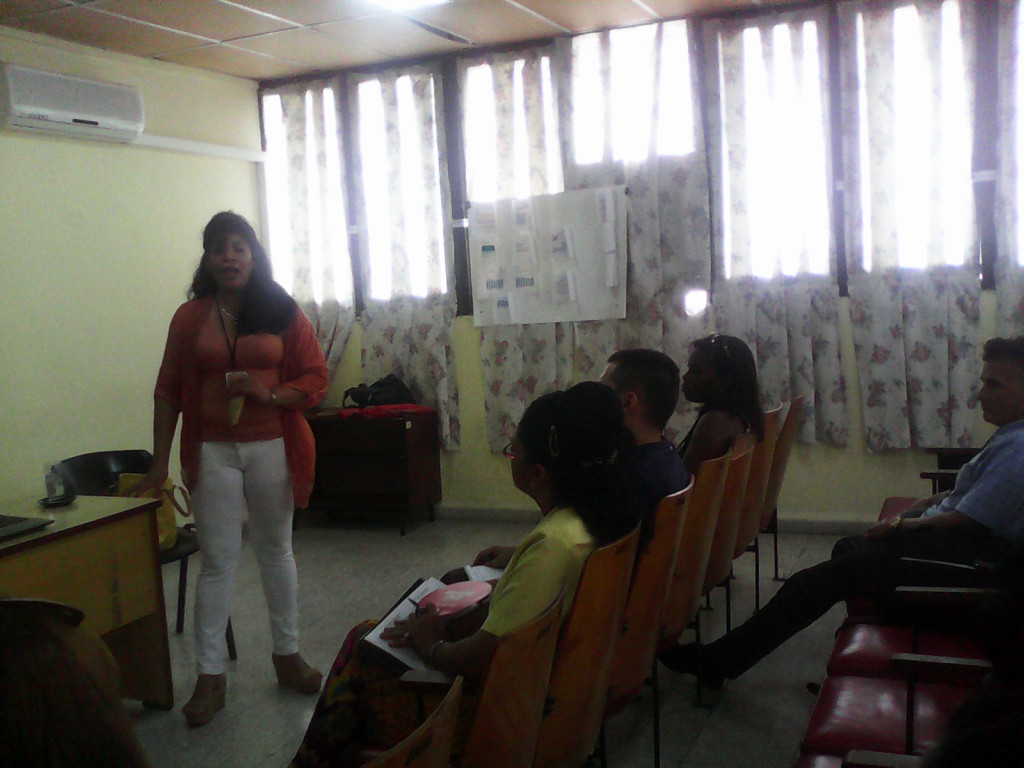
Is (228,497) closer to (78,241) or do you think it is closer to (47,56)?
(78,241)

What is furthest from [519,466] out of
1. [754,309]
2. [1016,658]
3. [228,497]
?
[754,309]

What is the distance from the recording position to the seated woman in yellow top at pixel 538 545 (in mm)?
1717

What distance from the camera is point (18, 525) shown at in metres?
2.41

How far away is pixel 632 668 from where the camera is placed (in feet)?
6.60

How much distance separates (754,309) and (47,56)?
12.2 ft

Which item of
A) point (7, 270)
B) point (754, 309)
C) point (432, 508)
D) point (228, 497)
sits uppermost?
point (7, 270)

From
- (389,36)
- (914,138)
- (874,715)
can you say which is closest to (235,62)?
(389,36)

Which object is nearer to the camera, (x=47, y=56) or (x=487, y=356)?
(x=47, y=56)

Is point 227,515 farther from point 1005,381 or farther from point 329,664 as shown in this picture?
point 1005,381

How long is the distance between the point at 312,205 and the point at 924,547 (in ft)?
13.7

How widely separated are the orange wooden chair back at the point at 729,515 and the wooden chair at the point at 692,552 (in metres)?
0.26

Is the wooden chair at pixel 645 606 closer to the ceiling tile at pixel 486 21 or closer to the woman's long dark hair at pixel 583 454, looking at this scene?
the woman's long dark hair at pixel 583 454

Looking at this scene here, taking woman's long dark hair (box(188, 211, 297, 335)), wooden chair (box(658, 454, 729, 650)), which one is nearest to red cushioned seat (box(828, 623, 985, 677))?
wooden chair (box(658, 454, 729, 650))

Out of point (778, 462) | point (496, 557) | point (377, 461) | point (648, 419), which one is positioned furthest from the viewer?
point (377, 461)
